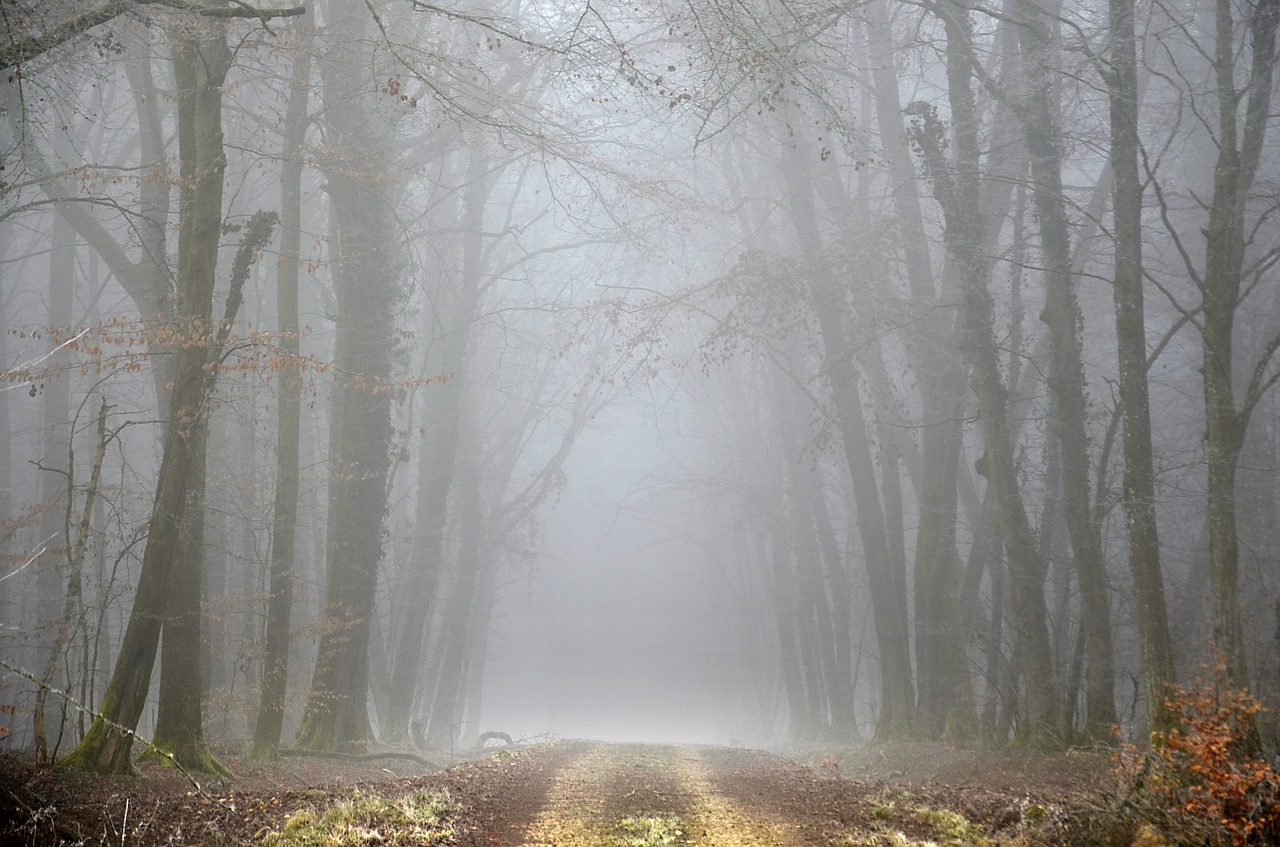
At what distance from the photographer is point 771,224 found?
21.6 meters

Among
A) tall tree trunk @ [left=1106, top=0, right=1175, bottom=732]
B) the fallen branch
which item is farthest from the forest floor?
tall tree trunk @ [left=1106, top=0, right=1175, bottom=732]

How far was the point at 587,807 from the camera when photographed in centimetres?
718

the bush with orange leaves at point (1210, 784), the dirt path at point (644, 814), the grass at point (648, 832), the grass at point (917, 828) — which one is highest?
the bush with orange leaves at point (1210, 784)

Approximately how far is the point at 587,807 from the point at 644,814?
63cm

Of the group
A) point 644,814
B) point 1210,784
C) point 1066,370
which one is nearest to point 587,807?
point 644,814

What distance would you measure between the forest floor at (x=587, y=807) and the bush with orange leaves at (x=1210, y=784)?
39 centimetres

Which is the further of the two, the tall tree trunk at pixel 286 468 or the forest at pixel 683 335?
the tall tree trunk at pixel 286 468

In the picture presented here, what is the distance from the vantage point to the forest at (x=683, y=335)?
815 centimetres

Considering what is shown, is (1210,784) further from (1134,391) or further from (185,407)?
(185,407)

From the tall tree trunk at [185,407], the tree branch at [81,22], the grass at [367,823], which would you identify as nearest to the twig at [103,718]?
the grass at [367,823]

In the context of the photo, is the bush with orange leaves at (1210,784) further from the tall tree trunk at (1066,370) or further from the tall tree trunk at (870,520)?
the tall tree trunk at (870,520)

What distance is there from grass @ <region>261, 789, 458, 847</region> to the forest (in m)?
1.08

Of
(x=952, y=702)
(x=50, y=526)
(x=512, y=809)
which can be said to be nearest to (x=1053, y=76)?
(x=952, y=702)

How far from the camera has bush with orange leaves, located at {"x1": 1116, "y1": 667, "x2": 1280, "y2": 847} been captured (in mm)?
4594
